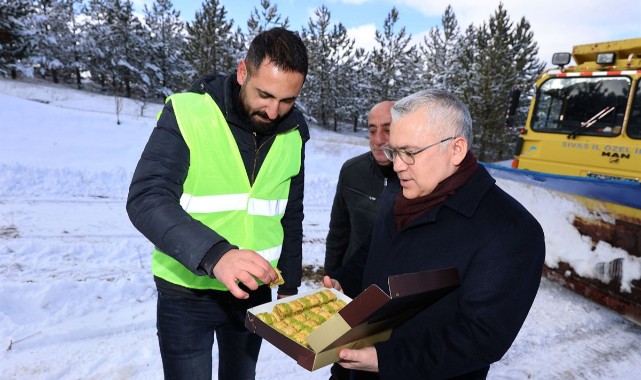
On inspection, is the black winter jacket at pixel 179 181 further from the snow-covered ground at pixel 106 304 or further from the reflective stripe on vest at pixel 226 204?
the snow-covered ground at pixel 106 304

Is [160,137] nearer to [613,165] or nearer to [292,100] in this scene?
[292,100]

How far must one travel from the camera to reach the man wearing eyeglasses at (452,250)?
149 cm

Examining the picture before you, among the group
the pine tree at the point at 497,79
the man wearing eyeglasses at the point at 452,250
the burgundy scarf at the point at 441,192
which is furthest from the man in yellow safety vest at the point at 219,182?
the pine tree at the point at 497,79

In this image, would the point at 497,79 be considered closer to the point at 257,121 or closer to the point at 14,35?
the point at 257,121

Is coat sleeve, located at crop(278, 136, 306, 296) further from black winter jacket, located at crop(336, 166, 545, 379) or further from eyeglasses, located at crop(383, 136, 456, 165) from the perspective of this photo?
black winter jacket, located at crop(336, 166, 545, 379)

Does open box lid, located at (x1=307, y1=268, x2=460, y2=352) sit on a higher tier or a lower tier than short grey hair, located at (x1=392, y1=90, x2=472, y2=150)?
lower

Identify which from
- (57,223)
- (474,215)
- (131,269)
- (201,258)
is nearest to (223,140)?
(201,258)

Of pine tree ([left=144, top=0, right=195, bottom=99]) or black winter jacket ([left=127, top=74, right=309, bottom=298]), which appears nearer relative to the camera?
black winter jacket ([left=127, top=74, right=309, bottom=298])

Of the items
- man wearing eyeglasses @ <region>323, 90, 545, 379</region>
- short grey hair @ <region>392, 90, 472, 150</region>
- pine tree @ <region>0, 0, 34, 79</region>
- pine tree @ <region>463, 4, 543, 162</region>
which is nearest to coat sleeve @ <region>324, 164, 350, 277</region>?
man wearing eyeglasses @ <region>323, 90, 545, 379</region>

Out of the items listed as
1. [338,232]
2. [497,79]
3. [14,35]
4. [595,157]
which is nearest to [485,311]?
[338,232]

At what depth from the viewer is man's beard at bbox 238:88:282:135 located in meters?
1.96

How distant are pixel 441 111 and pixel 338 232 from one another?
1958 mm

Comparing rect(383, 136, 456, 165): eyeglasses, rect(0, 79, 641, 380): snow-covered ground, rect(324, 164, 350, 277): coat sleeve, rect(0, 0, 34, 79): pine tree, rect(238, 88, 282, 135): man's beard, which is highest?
rect(0, 0, 34, 79): pine tree

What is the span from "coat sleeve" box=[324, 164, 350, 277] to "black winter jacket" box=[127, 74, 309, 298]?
98 centimetres
